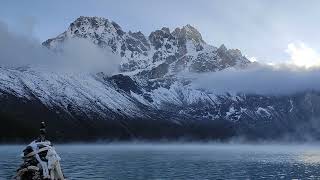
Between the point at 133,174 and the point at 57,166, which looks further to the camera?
the point at 133,174

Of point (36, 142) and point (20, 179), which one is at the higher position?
point (36, 142)

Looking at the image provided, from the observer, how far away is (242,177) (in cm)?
14975

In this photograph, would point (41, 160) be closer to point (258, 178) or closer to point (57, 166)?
point (57, 166)

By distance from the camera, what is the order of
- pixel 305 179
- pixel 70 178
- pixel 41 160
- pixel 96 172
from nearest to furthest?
pixel 41 160
pixel 70 178
pixel 305 179
pixel 96 172

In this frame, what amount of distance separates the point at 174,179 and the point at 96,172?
27.4 metres

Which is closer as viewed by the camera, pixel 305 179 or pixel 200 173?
pixel 305 179

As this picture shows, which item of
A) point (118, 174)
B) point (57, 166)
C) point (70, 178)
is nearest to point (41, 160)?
point (57, 166)

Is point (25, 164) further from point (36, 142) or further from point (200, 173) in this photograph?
point (200, 173)

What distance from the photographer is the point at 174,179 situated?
455ft

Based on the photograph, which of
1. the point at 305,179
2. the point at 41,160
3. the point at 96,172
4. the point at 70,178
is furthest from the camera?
the point at 96,172

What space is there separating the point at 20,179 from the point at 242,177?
347 ft

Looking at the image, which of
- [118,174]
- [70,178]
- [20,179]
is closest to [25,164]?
[20,179]

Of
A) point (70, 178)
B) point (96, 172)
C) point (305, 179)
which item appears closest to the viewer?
point (70, 178)

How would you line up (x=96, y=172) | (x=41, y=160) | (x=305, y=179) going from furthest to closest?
(x=96, y=172) → (x=305, y=179) → (x=41, y=160)
